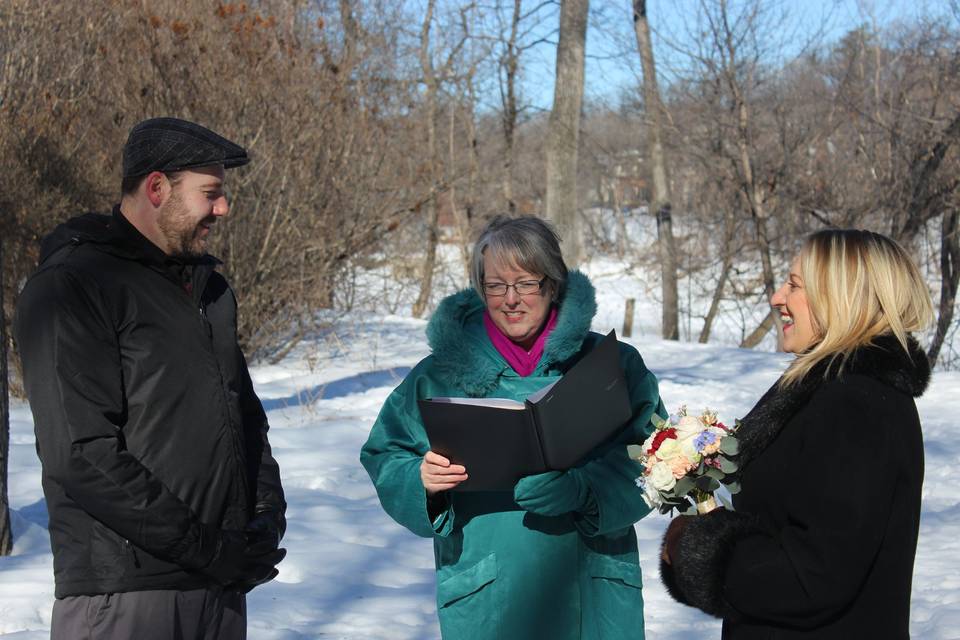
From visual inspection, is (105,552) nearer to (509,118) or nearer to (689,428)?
(689,428)

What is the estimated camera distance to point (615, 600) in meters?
2.79

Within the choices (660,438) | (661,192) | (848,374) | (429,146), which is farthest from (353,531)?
(661,192)

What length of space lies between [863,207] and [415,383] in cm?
1333

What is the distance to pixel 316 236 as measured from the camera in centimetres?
1171

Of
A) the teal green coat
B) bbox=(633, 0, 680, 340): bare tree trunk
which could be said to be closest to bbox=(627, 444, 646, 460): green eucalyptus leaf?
the teal green coat

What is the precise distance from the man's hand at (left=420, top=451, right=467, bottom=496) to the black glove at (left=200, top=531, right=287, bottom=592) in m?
0.41

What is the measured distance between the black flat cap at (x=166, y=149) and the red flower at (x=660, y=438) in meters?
1.35

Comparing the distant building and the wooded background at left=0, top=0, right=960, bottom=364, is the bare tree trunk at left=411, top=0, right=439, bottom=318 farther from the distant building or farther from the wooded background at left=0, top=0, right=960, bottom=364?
the distant building

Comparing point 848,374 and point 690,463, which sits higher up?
point 848,374

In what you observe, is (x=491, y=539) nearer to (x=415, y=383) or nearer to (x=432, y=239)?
(x=415, y=383)

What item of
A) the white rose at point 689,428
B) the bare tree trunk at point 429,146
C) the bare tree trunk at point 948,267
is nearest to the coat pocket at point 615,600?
the white rose at point 689,428

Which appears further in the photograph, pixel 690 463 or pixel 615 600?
pixel 615 600

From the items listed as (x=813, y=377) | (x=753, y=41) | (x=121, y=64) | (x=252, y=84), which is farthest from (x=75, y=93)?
(x=753, y=41)

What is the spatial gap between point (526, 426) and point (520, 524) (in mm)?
447
